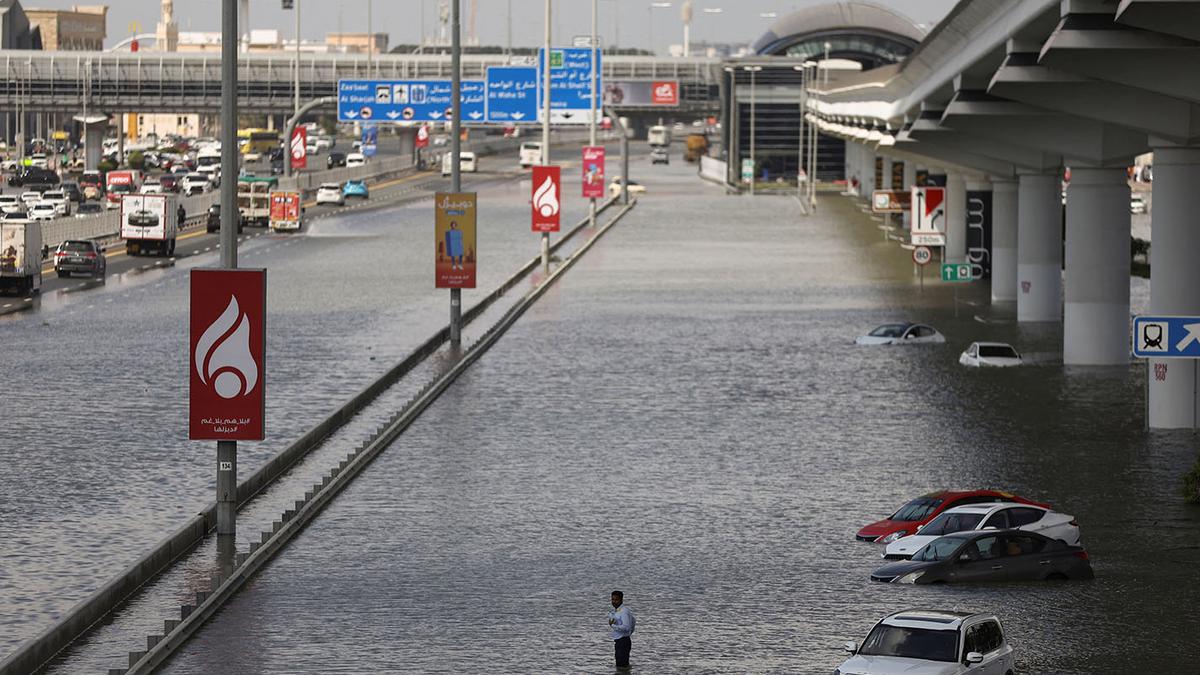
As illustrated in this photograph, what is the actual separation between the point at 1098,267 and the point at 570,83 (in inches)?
2238

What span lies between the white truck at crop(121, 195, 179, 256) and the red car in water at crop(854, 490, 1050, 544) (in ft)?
211

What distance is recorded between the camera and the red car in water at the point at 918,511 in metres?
31.9

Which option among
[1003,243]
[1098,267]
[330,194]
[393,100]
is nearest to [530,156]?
[330,194]

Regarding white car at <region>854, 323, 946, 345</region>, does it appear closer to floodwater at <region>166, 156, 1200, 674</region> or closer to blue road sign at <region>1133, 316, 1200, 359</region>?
floodwater at <region>166, 156, 1200, 674</region>

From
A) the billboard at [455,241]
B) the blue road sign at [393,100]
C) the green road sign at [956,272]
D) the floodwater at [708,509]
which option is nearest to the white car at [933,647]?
the floodwater at [708,509]

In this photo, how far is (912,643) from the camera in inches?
889

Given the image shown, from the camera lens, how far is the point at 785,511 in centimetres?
3475

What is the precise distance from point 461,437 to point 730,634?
58.6 ft

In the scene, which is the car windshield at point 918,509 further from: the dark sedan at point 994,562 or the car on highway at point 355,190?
the car on highway at point 355,190

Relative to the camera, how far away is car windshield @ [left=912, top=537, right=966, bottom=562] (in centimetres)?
2944

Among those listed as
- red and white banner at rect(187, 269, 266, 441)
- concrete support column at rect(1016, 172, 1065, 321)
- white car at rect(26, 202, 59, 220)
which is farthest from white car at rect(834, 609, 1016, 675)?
white car at rect(26, 202, 59, 220)

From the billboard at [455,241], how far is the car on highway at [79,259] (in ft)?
83.7

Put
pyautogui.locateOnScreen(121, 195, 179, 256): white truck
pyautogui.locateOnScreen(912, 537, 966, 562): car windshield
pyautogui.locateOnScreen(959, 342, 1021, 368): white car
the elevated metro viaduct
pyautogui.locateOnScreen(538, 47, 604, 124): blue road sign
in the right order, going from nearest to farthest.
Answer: pyautogui.locateOnScreen(912, 537, 966, 562): car windshield
the elevated metro viaduct
pyautogui.locateOnScreen(959, 342, 1021, 368): white car
pyautogui.locateOnScreen(121, 195, 179, 256): white truck
pyautogui.locateOnScreen(538, 47, 604, 124): blue road sign

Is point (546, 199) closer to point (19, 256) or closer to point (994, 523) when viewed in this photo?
point (19, 256)
